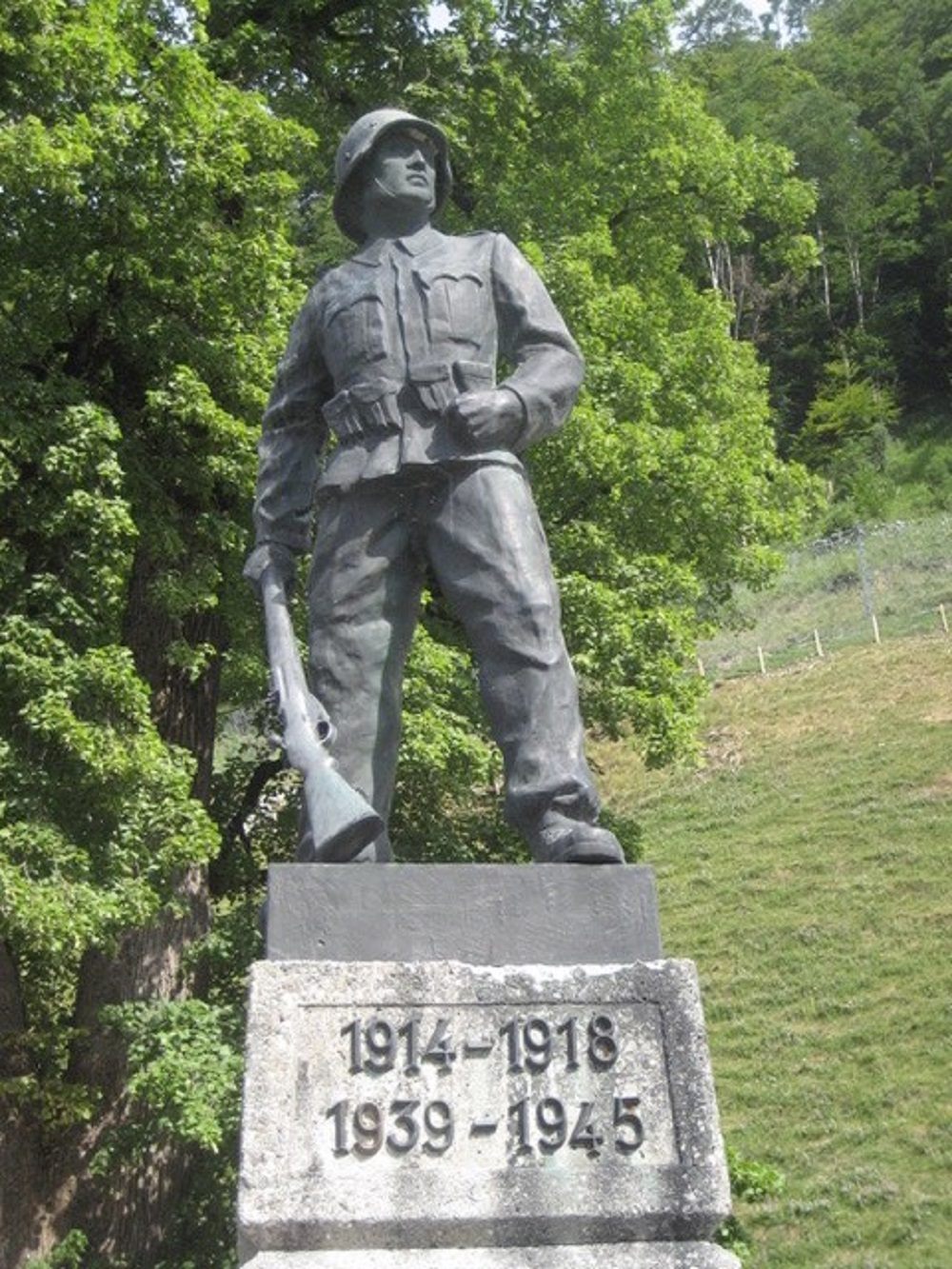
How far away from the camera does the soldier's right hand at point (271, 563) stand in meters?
5.37

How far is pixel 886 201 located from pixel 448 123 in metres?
54.9

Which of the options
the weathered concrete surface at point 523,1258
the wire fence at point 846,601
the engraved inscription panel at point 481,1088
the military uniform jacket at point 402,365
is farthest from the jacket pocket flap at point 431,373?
the wire fence at point 846,601

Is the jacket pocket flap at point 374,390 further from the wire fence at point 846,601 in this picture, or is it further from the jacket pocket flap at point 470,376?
the wire fence at point 846,601

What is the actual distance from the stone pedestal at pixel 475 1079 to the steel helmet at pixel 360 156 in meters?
2.40

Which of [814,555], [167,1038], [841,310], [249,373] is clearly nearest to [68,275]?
[249,373]

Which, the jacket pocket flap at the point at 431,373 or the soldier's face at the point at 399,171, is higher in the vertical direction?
the soldier's face at the point at 399,171

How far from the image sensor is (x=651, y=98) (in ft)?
59.6

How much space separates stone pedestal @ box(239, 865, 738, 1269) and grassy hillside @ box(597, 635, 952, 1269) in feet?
45.0

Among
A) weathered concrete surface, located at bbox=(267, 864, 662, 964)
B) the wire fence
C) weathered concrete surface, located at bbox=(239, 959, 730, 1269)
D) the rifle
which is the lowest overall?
weathered concrete surface, located at bbox=(239, 959, 730, 1269)

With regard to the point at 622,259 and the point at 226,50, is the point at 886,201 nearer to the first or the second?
A: the point at 622,259

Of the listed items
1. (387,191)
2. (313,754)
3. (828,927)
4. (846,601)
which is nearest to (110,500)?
(387,191)

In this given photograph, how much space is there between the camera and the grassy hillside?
734 inches

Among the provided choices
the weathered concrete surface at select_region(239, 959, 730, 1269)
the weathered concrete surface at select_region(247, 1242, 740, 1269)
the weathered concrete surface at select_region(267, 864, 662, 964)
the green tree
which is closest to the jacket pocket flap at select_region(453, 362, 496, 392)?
the weathered concrete surface at select_region(267, 864, 662, 964)

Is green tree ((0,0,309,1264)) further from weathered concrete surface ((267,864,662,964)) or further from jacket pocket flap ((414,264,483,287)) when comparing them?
weathered concrete surface ((267,864,662,964))
